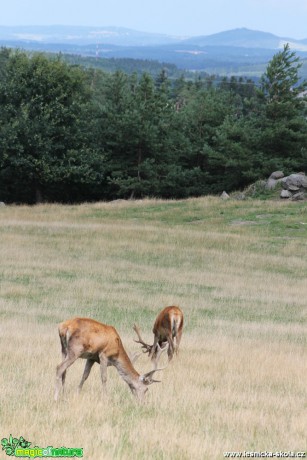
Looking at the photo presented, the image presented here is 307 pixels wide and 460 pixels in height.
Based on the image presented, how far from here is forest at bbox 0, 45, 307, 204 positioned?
2435 inches

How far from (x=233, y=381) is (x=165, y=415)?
3.12 metres

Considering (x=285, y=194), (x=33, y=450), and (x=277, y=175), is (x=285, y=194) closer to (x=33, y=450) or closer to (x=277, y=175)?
(x=277, y=175)

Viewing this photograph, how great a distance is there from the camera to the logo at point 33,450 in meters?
6.72

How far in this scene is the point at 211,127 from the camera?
7306 centimetres

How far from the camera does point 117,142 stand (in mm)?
65750

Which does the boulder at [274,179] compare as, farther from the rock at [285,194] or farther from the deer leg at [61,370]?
the deer leg at [61,370]

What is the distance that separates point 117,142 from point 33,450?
196 feet

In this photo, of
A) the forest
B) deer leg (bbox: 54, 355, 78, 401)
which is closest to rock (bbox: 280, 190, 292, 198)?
the forest

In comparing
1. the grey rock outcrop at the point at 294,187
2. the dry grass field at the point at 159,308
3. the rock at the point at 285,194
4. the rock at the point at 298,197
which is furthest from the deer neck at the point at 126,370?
the rock at the point at 285,194

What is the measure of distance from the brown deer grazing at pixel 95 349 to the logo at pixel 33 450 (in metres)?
2.72

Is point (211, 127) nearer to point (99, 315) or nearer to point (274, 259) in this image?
point (274, 259)

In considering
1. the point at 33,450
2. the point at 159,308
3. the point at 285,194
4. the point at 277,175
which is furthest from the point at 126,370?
the point at 277,175

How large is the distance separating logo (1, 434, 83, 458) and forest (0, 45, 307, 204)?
2138 inches

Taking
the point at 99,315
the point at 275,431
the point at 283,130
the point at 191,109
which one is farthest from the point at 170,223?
the point at 275,431
